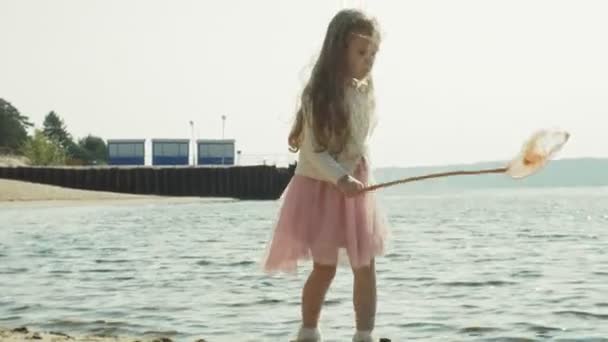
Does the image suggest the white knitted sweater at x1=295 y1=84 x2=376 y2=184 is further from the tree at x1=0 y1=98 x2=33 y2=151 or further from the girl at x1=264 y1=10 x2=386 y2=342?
the tree at x1=0 y1=98 x2=33 y2=151

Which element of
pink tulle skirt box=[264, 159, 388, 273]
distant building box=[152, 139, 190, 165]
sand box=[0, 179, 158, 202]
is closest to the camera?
pink tulle skirt box=[264, 159, 388, 273]

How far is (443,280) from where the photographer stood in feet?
30.8

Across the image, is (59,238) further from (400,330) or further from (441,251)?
(400,330)

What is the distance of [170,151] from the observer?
75.4 meters

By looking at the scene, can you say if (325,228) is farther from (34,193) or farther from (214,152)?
(214,152)

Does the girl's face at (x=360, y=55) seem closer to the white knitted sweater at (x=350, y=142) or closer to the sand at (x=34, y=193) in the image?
the white knitted sweater at (x=350, y=142)

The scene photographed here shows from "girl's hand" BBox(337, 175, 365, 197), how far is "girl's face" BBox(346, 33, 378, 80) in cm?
58

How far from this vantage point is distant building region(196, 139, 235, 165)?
74.8m

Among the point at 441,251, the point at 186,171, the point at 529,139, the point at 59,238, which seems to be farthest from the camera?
the point at 186,171

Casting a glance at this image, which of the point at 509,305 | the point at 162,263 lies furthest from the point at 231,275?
the point at 509,305

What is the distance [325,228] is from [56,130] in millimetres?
112055

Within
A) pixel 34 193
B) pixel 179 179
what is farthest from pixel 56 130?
pixel 34 193

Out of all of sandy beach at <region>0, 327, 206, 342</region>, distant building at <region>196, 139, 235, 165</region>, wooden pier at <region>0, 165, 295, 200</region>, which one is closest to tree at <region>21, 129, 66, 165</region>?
distant building at <region>196, 139, 235, 165</region>

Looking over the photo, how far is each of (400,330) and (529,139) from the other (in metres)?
1.76
